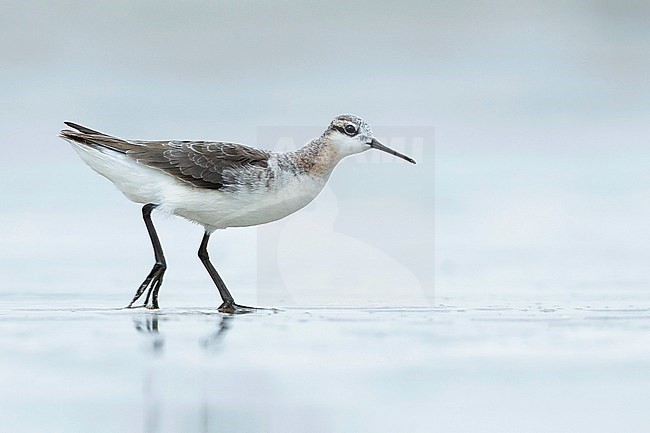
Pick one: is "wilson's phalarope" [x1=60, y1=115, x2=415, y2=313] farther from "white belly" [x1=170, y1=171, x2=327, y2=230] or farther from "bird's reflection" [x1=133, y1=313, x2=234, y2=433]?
"bird's reflection" [x1=133, y1=313, x2=234, y2=433]

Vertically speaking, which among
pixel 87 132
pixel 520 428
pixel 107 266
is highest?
pixel 87 132

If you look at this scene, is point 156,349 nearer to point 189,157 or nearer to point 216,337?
point 216,337

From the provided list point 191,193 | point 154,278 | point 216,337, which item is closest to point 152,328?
point 216,337

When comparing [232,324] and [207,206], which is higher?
[207,206]

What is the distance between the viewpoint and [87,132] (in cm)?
666

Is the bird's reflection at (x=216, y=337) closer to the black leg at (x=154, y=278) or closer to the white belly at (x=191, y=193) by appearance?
the black leg at (x=154, y=278)

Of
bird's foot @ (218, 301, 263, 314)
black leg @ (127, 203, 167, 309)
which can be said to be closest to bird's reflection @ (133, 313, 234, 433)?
bird's foot @ (218, 301, 263, 314)

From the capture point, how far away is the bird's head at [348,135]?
6969 mm

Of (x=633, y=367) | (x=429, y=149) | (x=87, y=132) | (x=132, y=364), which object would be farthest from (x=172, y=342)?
(x=429, y=149)

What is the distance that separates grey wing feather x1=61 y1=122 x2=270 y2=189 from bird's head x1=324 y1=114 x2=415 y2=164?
20.9 inches

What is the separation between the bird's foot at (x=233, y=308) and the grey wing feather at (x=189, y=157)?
2.00ft

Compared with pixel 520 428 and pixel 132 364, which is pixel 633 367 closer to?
pixel 520 428

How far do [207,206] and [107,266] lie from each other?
178 centimetres

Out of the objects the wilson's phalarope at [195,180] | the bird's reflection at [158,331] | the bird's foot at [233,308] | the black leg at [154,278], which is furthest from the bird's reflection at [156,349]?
the wilson's phalarope at [195,180]
